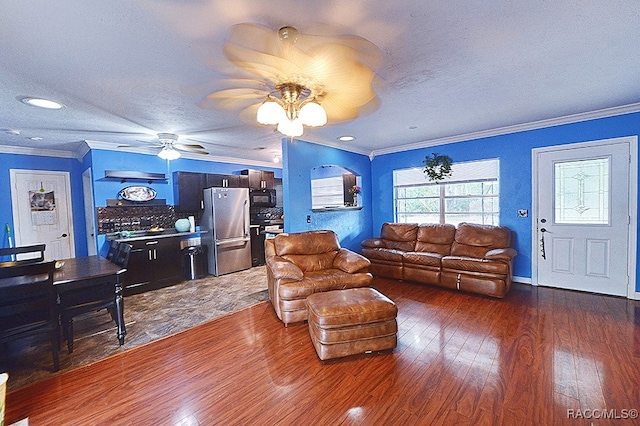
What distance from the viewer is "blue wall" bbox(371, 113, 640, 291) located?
11.5 feet

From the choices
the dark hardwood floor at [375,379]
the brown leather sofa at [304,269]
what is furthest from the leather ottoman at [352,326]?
the brown leather sofa at [304,269]

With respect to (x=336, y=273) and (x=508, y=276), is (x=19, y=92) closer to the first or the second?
(x=336, y=273)

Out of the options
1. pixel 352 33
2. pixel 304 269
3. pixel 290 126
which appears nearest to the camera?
pixel 352 33

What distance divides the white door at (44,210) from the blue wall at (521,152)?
6579mm

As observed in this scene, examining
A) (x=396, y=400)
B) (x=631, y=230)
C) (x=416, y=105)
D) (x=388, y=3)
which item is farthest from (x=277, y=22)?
(x=631, y=230)

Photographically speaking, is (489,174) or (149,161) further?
(149,161)

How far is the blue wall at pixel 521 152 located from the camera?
11.5ft

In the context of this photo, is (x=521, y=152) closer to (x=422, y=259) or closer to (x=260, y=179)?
(x=422, y=259)

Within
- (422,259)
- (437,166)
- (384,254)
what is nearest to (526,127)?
(437,166)

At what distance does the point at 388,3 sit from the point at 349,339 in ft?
7.82

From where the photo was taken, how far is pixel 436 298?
3.73 m

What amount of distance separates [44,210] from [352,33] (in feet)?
19.6

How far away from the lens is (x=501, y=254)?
12.2ft

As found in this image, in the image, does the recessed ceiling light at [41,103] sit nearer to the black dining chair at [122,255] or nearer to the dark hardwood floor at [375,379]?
the black dining chair at [122,255]
